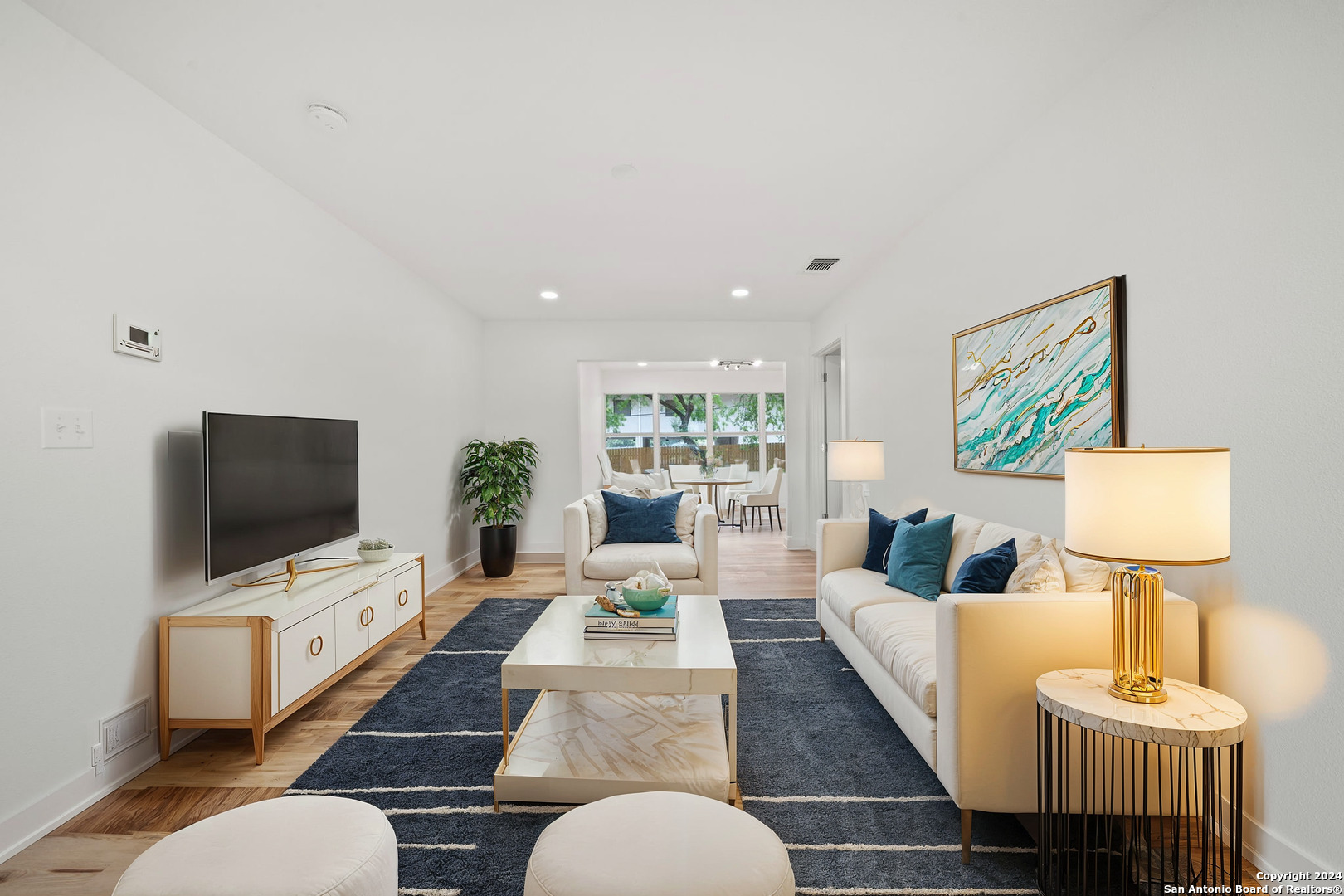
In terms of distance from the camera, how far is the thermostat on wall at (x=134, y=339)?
7.54ft

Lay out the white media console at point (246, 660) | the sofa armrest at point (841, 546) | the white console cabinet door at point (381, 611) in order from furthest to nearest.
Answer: the sofa armrest at point (841, 546), the white console cabinet door at point (381, 611), the white media console at point (246, 660)

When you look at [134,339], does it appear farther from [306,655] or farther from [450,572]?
[450,572]

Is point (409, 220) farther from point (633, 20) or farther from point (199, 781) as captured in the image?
point (199, 781)

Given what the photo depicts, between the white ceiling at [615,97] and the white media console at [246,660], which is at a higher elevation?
the white ceiling at [615,97]

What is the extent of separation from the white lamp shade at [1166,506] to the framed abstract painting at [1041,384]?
2.82ft

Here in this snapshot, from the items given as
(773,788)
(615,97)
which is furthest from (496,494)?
(773,788)

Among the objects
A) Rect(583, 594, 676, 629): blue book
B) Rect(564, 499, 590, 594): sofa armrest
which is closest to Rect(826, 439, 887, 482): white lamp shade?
Rect(564, 499, 590, 594): sofa armrest

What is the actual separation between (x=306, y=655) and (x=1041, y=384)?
10.7 ft

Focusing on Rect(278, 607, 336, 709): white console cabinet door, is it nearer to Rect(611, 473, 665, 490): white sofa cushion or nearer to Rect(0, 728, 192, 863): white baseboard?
Rect(0, 728, 192, 863): white baseboard

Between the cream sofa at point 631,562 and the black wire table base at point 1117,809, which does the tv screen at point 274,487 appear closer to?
the cream sofa at point 631,562

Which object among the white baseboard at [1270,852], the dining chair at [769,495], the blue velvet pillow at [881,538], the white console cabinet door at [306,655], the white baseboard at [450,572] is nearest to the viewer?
the white baseboard at [1270,852]

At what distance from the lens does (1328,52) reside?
1.57m

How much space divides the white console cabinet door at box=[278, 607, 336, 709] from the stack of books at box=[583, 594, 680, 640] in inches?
45.6

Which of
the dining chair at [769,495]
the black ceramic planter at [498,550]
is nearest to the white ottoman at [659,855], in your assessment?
the black ceramic planter at [498,550]
